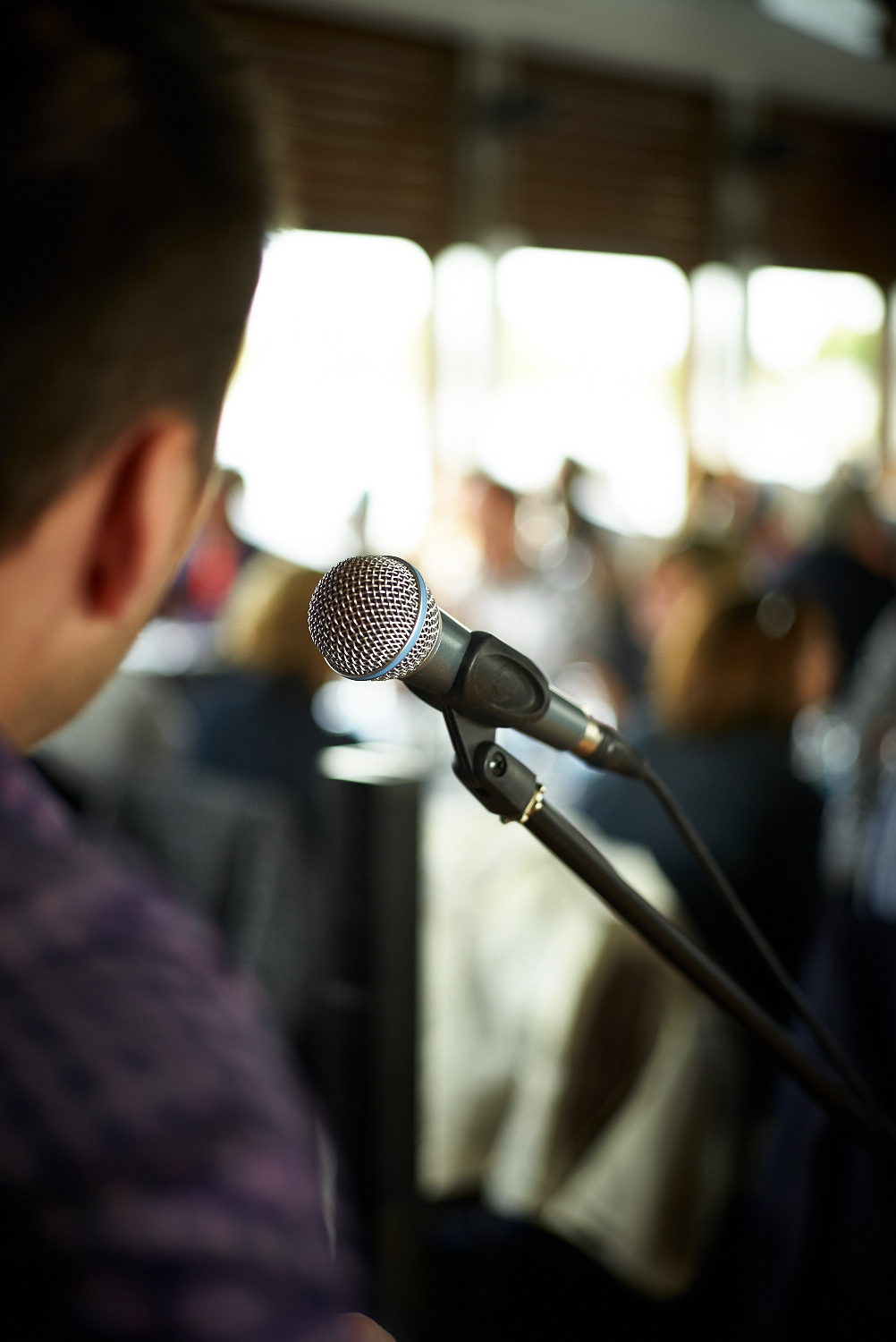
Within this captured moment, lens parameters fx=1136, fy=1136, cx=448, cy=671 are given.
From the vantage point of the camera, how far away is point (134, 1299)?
274 mm

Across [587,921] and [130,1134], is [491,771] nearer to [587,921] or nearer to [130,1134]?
[130,1134]

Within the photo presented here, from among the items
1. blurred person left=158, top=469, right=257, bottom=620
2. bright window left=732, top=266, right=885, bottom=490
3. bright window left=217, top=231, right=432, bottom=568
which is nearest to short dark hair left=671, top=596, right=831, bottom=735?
blurred person left=158, top=469, right=257, bottom=620

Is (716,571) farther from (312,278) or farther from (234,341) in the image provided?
(312,278)

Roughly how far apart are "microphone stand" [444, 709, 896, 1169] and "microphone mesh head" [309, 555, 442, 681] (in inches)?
2.3

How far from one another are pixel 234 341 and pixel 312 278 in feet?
20.0

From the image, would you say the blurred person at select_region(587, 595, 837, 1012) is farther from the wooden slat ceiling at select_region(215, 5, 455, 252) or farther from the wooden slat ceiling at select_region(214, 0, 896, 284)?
the wooden slat ceiling at select_region(214, 0, 896, 284)

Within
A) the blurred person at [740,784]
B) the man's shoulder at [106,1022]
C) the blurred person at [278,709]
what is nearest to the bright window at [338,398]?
the blurred person at [278,709]

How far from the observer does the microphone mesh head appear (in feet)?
1.82

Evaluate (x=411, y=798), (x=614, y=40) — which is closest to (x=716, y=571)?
(x=411, y=798)

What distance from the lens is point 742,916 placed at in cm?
72

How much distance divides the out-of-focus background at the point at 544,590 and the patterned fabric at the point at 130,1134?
0.30m

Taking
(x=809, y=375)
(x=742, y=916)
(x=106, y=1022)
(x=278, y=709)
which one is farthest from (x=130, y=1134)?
(x=809, y=375)

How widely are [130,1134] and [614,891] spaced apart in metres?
0.39

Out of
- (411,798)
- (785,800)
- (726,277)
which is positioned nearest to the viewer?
(411,798)
